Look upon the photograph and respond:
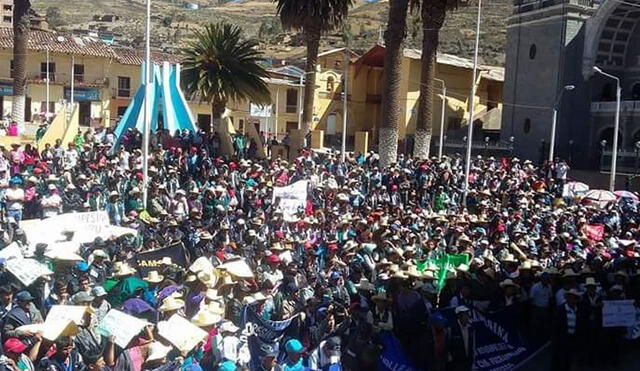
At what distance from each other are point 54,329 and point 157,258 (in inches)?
165

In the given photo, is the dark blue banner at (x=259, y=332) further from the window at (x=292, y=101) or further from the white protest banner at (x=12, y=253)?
the window at (x=292, y=101)

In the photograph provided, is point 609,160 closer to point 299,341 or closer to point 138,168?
point 138,168

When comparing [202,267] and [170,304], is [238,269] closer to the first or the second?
[202,267]

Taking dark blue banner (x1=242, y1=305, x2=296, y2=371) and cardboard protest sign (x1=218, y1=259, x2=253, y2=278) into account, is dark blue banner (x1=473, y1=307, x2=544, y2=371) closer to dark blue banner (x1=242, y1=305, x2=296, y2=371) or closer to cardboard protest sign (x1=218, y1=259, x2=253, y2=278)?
dark blue banner (x1=242, y1=305, x2=296, y2=371)

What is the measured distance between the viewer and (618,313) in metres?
11.0

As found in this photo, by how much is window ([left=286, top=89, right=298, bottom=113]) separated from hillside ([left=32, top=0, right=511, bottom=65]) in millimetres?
14877

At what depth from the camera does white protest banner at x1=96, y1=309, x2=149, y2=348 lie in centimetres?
770

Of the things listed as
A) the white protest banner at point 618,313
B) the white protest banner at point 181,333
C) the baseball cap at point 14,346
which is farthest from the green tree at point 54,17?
the baseball cap at point 14,346

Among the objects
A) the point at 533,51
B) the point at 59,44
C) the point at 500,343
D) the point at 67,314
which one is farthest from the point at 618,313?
the point at 59,44

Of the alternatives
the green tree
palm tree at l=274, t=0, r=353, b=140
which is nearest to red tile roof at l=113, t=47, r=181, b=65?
palm tree at l=274, t=0, r=353, b=140

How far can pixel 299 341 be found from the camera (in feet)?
28.3

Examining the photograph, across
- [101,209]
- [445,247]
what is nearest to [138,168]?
[101,209]

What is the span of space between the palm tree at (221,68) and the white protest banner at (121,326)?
19649mm

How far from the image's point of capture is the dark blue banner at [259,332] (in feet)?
27.9
